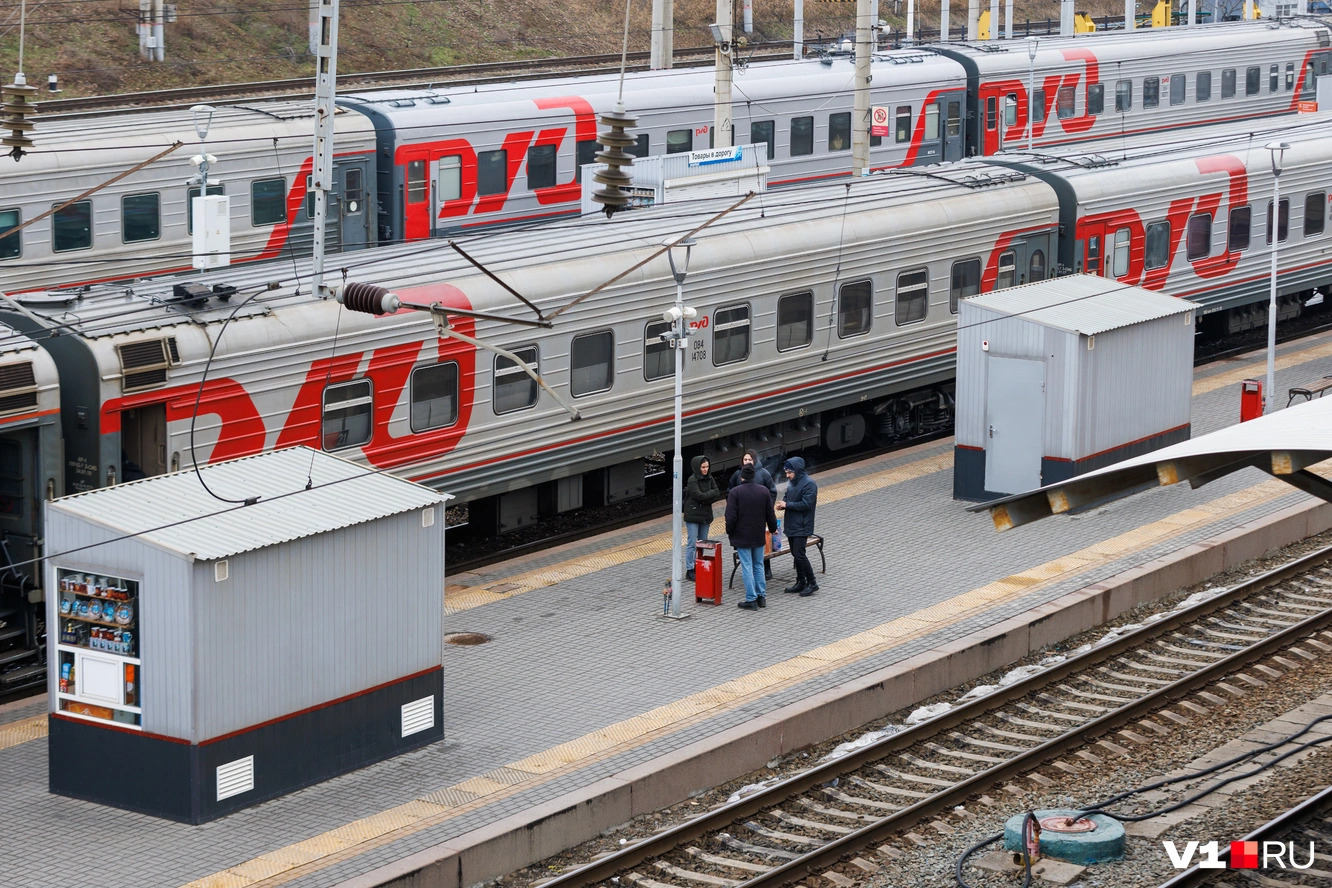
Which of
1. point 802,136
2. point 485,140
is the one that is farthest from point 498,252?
point 802,136

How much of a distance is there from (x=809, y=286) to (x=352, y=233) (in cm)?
853

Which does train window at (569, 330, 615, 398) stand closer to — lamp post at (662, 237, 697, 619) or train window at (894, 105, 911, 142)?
lamp post at (662, 237, 697, 619)

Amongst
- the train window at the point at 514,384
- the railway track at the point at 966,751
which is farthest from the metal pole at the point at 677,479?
the railway track at the point at 966,751

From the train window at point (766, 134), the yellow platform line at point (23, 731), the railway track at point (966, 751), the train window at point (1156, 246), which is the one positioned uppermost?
the train window at point (766, 134)

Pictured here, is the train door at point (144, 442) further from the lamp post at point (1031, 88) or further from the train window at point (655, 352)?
the lamp post at point (1031, 88)

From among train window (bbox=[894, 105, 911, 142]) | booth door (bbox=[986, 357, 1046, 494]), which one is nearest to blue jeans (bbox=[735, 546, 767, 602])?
booth door (bbox=[986, 357, 1046, 494])

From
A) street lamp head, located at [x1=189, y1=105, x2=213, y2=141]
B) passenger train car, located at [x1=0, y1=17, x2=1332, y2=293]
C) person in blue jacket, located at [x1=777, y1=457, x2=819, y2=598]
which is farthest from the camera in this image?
street lamp head, located at [x1=189, y1=105, x2=213, y2=141]

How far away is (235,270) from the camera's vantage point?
922 inches

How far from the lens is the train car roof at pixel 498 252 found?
20.3 m

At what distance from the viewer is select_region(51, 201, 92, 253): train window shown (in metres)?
28.7

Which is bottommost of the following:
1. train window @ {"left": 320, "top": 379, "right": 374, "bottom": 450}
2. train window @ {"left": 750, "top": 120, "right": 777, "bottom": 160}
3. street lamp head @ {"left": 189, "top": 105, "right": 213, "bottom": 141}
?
train window @ {"left": 320, "top": 379, "right": 374, "bottom": 450}

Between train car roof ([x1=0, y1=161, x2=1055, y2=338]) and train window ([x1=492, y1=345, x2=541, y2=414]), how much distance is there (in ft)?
1.89

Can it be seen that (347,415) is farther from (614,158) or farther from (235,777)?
(235,777)

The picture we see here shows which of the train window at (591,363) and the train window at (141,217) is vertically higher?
the train window at (141,217)
